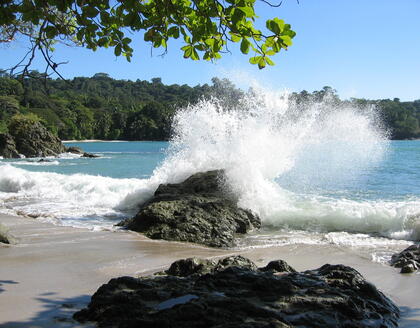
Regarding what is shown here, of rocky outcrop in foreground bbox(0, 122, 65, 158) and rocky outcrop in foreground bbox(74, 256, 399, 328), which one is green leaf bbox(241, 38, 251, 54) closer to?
rocky outcrop in foreground bbox(74, 256, 399, 328)

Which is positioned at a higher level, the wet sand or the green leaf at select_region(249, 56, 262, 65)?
the green leaf at select_region(249, 56, 262, 65)

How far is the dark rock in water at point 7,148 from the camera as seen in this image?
132ft

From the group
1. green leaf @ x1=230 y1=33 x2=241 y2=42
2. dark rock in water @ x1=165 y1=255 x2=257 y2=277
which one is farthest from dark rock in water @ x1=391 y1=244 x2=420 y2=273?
green leaf @ x1=230 y1=33 x2=241 y2=42

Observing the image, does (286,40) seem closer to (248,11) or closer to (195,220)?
(248,11)

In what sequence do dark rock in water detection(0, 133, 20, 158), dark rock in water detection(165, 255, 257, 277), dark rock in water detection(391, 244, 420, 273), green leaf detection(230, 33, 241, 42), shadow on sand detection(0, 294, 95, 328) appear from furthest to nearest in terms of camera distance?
1. dark rock in water detection(0, 133, 20, 158)
2. dark rock in water detection(391, 244, 420, 273)
3. dark rock in water detection(165, 255, 257, 277)
4. green leaf detection(230, 33, 241, 42)
5. shadow on sand detection(0, 294, 95, 328)

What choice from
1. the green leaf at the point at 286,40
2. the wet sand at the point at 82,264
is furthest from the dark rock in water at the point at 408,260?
the green leaf at the point at 286,40

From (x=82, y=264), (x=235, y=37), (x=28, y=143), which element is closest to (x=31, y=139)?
(x=28, y=143)

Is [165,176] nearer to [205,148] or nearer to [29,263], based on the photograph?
[205,148]

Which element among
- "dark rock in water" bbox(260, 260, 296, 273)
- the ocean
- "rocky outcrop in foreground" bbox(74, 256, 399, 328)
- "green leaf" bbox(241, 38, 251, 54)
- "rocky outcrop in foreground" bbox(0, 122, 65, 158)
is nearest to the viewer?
"rocky outcrop in foreground" bbox(74, 256, 399, 328)

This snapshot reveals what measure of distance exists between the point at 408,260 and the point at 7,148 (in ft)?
134

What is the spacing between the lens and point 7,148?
133 feet

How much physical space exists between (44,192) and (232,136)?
6.98 metres

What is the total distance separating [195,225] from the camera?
7.98 m

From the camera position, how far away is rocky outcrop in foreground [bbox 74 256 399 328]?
2.90 meters
